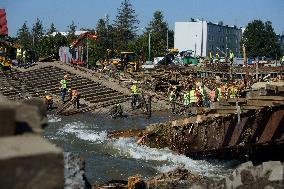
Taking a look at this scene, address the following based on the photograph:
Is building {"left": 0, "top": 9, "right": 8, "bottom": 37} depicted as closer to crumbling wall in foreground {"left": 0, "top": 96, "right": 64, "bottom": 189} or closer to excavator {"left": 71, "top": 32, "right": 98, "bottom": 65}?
excavator {"left": 71, "top": 32, "right": 98, "bottom": 65}

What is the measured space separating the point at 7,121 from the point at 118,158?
13732 mm

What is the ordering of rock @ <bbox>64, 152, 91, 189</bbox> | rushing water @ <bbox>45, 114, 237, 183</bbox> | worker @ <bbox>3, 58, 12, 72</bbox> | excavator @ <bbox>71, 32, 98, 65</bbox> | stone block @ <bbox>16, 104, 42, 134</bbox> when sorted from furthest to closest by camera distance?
excavator @ <bbox>71, 32, 98, 65</bbox> < worker @ <bbox>3, 58, 12, 72</bbox> < rushing water @ <bbox>45, 114, 237, 183</bbox> < rock @ <bbox>64, 152, 91, 189</bbox> < stone block @ <bbox>16, 104, 42, 134</bbox>

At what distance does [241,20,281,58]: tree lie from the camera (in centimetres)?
9494

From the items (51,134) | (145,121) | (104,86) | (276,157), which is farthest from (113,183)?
(104,86)

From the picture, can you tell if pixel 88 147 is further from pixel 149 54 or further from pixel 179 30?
pixel 179 30

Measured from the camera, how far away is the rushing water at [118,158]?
1365 cm

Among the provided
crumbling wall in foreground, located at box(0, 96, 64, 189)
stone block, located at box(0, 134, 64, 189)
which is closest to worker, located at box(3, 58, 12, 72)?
crumbling wall in foreground, located at box(0, 96, 64, 189)

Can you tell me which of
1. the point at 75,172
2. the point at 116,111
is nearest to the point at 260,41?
the point at 116,111

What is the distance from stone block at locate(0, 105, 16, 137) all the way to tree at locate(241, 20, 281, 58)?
9462 centimetres

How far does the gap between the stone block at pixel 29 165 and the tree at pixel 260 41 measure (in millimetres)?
94674

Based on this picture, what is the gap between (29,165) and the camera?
6.40 ft

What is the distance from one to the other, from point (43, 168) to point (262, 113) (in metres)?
11.1

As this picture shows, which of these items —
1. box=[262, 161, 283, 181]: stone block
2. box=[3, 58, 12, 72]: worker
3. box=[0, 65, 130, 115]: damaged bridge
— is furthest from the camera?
box=[3, 58, 12, 72]: worker

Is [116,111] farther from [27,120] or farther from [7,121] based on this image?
[7,121]
